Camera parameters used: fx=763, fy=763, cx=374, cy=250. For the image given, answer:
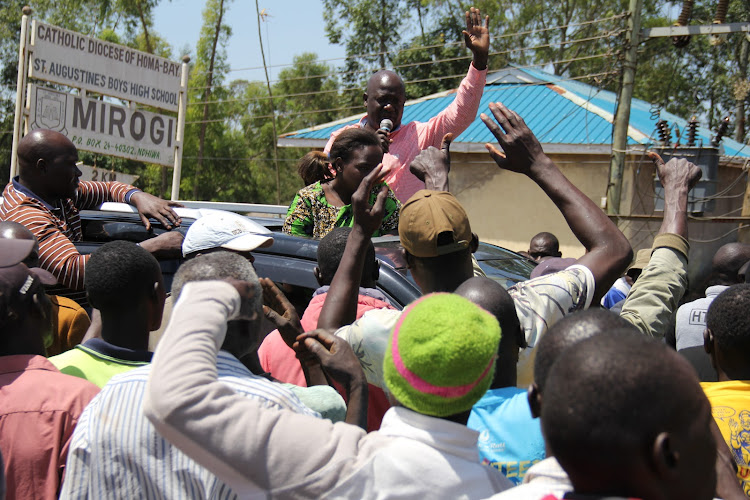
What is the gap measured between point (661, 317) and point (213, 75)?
95.1ft

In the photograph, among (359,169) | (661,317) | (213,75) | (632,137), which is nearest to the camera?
(661,317)

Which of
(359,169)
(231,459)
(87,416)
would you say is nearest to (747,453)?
(231,459)

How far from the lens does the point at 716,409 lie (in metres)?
2.36

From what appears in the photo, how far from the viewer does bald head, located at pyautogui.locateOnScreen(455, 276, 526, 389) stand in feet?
7.59

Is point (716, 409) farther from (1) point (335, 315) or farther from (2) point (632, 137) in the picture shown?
(2) point (632, 137)

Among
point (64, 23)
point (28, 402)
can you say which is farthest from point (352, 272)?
point (64, 23)

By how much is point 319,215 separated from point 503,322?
87.1 inches

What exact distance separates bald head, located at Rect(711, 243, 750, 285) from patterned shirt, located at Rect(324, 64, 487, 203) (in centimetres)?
192

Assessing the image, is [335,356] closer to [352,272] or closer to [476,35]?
[352,272]

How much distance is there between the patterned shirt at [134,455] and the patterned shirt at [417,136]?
2786mm

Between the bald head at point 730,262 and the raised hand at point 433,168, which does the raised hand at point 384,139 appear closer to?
the raised hand at point 433,168

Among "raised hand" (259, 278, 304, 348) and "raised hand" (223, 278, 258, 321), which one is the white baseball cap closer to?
"raised hand" (259, 278, 304, 348)

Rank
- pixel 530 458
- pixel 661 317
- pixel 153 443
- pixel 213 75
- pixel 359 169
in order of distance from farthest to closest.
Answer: pixel 213 75
pixel 359 169
pixel 661 317
pixel 530 458
pixel 153 443

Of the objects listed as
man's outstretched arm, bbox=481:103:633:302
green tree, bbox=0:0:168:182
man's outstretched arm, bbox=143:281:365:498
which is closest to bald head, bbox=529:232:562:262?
man's outstretched arm, bbox=481:103:633:302
